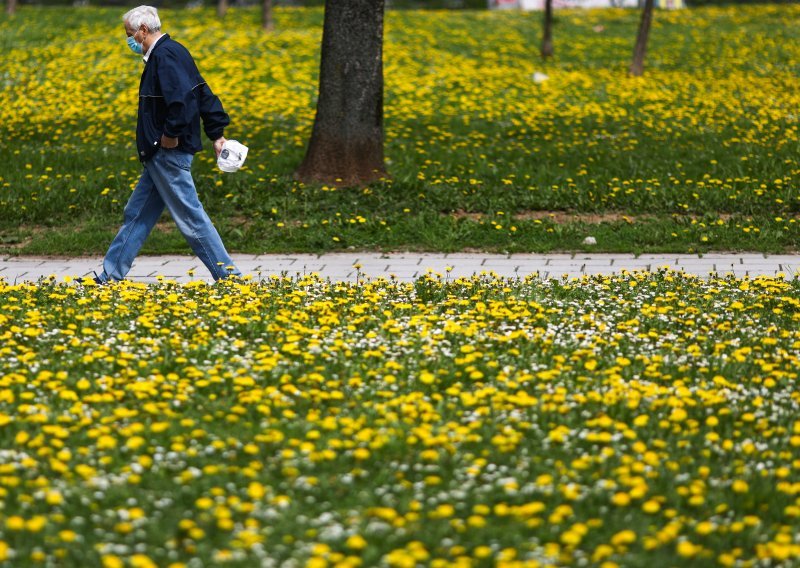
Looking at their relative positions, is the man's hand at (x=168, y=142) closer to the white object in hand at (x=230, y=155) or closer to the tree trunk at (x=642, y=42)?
the white object in hand at (x=230, y=155)

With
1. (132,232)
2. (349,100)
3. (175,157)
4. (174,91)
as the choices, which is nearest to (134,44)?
(174,91)

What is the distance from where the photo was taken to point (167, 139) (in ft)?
23.1

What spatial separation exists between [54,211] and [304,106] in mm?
5443

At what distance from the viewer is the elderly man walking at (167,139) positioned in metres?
6.99

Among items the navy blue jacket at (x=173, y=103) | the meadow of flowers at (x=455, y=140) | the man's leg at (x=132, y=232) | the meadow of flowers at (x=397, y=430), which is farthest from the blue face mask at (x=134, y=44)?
the meadow of flowers at (x=455, y=140)

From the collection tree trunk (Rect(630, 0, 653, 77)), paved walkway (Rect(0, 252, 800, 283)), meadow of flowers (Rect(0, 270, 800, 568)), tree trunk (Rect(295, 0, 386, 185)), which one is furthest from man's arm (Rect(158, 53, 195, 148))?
tree trunk (Rect(630, 0, 653, 77))

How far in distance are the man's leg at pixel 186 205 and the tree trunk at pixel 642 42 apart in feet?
40.1

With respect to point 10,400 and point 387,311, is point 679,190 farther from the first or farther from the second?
point 10,400

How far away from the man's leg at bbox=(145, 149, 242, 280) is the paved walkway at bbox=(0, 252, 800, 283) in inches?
19.9

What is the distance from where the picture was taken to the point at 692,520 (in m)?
3.62

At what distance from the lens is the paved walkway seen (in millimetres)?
8109

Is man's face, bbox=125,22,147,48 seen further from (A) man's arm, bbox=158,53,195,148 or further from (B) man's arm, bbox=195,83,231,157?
(B) man's arm, bbox=195,83,231,157

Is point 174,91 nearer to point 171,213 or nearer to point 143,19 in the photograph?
point 143,19

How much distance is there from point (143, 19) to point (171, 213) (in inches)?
52.2
